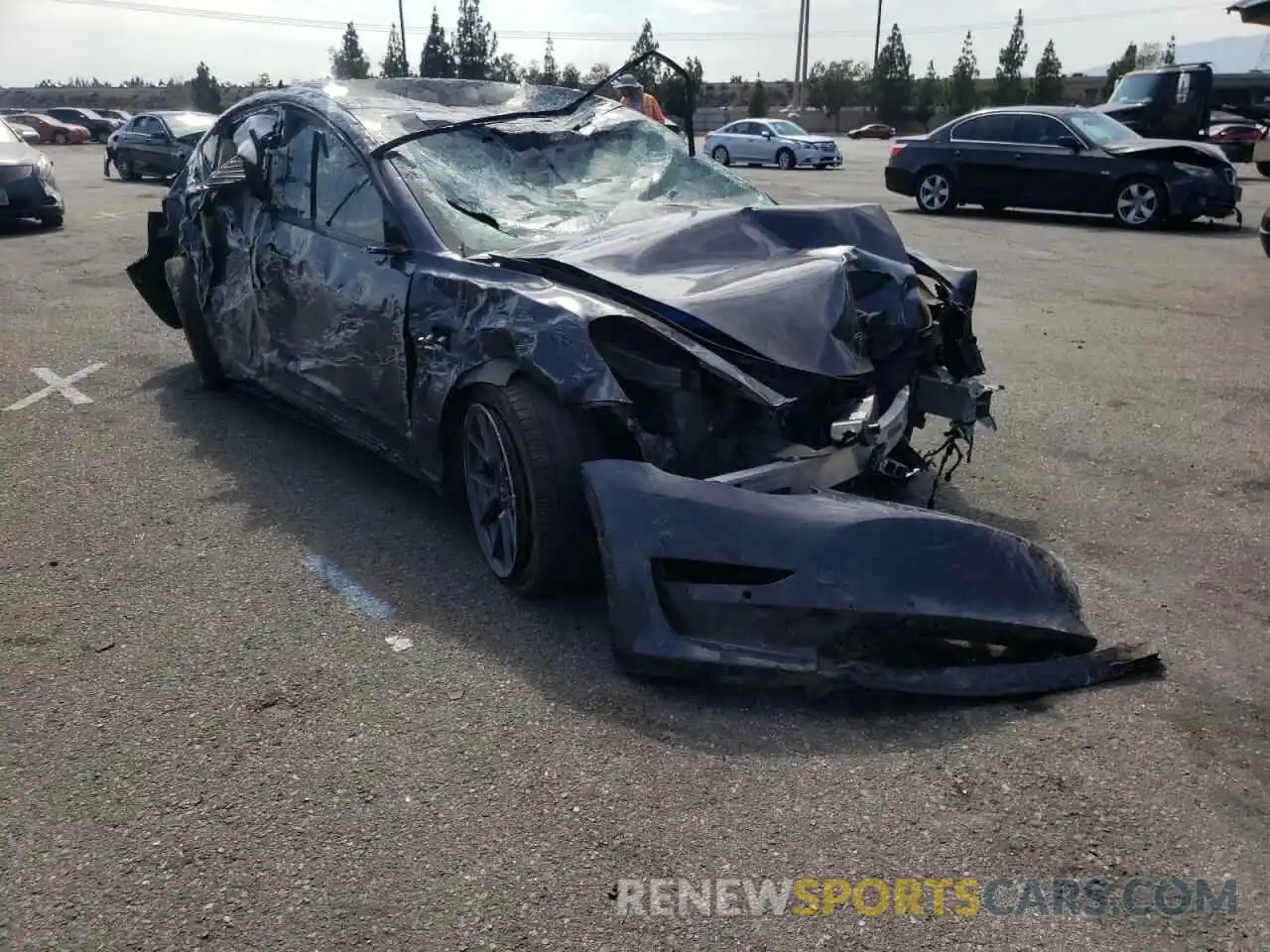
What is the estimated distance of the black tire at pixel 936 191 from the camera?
51.3 feet

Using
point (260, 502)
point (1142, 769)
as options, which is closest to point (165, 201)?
point (260, 502)

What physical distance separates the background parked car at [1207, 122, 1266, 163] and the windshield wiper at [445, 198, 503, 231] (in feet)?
77.2

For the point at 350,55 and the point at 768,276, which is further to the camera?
the point at 350,55

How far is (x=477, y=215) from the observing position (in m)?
4.44

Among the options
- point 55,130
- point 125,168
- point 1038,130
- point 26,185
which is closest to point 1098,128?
point 1038,130

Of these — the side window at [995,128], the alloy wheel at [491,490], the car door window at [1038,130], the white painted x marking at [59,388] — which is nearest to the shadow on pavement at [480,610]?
the alloy wheel at [491,490]

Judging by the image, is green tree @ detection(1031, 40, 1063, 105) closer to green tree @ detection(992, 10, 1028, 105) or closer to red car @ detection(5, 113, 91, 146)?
green tree @ detection(992, 10, 1028, 105)

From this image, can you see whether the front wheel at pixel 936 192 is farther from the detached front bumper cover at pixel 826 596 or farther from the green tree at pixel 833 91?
the green tree at pixel 833 91

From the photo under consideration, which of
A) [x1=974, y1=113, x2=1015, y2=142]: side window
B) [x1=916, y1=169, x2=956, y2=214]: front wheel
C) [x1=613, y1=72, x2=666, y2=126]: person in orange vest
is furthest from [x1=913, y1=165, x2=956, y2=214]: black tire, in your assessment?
[x1=613, y1=72, x2=666, y2=126]: person in orange vest

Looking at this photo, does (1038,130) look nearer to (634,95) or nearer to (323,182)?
(634,95)

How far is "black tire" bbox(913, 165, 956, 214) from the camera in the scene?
616 inches

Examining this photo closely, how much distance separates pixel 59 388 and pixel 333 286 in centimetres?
285

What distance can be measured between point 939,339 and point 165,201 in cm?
452

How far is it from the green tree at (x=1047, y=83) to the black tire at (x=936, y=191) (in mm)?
55578
